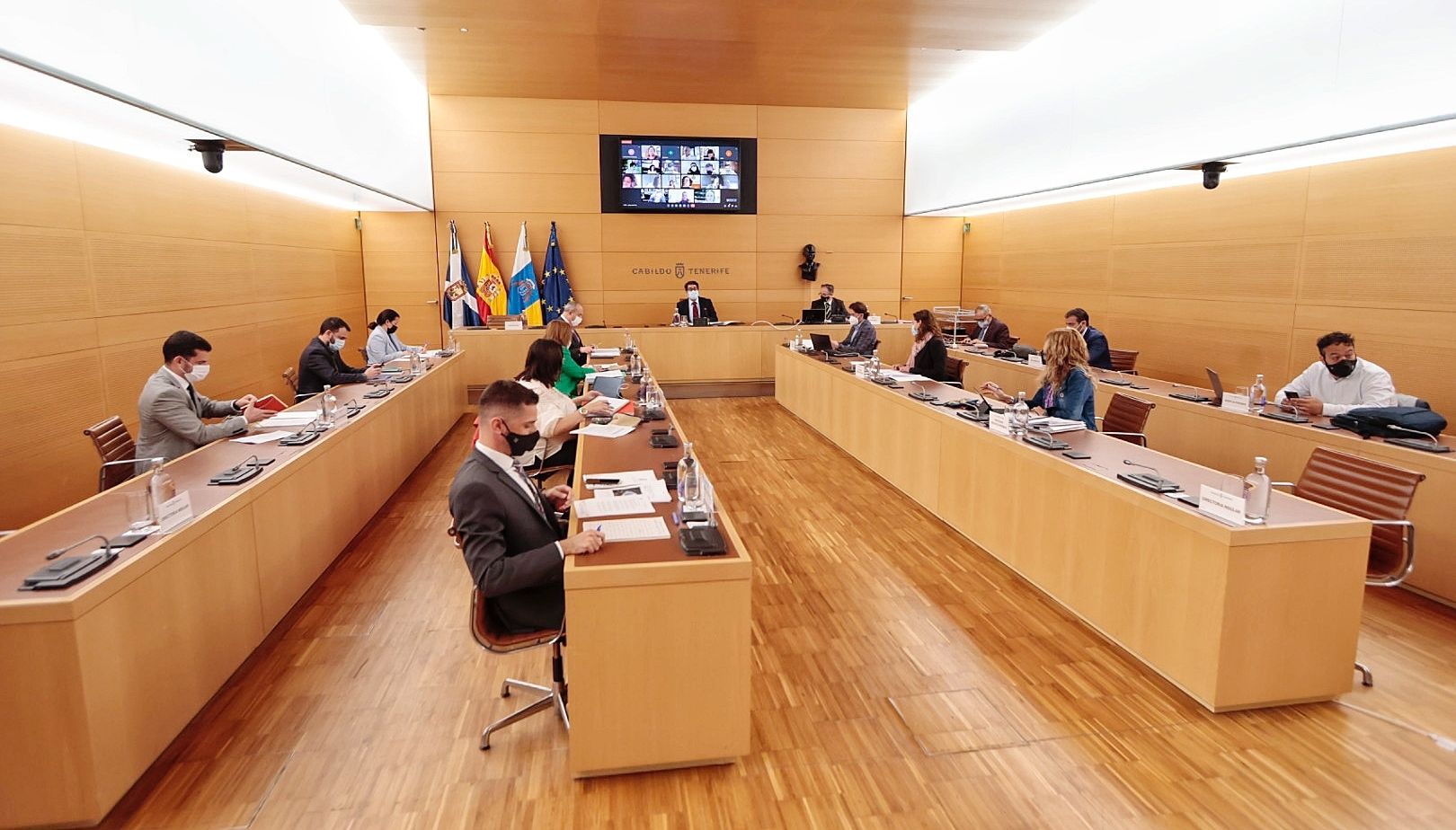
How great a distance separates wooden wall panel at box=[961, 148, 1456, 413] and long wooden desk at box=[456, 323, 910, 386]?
8.67 ft

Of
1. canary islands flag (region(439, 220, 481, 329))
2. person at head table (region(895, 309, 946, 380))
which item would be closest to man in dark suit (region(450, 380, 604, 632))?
person at head table (region(895, 309, 946, 380))

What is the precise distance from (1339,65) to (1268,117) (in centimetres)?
56

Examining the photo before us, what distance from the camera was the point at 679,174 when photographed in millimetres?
11211

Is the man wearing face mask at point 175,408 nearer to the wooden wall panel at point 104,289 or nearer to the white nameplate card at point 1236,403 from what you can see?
the wooden wall panel at point 104,289

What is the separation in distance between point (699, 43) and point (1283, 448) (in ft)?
21.3

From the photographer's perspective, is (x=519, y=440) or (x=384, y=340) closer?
(x=519, y=440)

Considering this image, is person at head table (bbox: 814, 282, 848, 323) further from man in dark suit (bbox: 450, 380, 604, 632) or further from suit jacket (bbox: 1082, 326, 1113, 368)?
man in dark suit (bbox: 450, 380, 604, 632)

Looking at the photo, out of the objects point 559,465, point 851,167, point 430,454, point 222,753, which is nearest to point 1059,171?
point 851,167

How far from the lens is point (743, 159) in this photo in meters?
11.4

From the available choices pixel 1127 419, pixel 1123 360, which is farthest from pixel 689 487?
pixel 1123 360

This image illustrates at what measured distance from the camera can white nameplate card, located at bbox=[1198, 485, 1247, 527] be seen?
2.98 metres

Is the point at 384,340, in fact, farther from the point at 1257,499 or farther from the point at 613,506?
the point at 1257,499

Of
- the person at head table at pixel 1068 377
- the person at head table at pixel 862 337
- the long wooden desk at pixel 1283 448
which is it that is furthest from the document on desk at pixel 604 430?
the person at head table at pixel 862 337

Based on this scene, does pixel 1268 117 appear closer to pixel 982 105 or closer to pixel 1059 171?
pixel 1059 171
